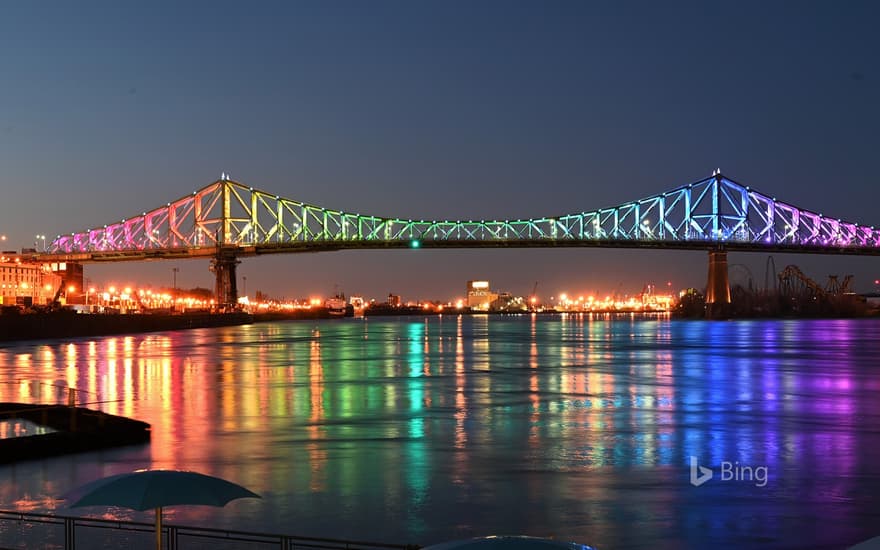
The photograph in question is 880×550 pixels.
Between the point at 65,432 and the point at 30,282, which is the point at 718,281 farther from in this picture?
the point at 65,432

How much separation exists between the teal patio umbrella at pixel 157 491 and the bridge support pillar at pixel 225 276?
119929 mm

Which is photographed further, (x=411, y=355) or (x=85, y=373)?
(x=411, y=355)

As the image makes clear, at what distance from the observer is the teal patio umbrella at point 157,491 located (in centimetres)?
812

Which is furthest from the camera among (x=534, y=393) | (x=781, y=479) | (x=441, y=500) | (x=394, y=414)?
(x=534, y=393)

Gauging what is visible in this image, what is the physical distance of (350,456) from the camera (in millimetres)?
19078

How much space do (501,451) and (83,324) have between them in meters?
82.9

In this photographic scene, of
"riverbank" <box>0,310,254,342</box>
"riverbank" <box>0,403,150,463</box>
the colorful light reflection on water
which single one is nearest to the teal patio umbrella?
the colorful light reflection on water

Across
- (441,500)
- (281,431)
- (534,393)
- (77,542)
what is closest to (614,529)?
(441,500)

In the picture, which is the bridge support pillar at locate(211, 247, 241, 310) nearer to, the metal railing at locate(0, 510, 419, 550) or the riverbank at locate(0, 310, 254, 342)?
the riverbank at locate(0, 310, 254, 342)

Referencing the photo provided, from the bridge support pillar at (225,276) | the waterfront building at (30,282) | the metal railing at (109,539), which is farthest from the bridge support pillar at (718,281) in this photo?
the metal railing at (109,539)

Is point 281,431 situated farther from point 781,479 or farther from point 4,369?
point 4,369

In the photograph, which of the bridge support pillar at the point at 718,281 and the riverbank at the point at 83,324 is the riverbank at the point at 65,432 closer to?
the riverbank at the point at 83,324

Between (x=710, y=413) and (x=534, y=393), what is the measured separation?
7.36 metres

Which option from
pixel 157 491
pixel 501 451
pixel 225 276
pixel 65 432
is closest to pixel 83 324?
pixel 225 276
